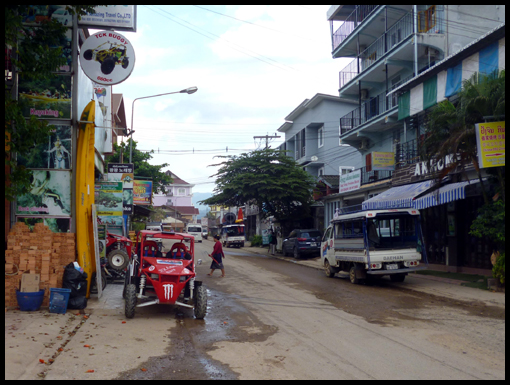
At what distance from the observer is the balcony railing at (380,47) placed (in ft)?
82.2

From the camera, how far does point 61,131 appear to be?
1288cm

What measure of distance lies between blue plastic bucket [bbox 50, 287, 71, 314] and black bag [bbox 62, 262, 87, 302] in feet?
2.21

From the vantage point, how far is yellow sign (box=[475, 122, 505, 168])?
1294 cm

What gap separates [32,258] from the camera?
10.8m

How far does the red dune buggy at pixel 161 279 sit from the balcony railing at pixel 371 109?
17927 millimetres

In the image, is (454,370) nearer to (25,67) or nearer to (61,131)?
(25,67)

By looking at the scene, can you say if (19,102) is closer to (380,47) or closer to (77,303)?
(77,303)

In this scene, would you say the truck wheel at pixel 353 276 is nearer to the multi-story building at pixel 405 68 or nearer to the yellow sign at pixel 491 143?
the multi-story building at pixel 405 68

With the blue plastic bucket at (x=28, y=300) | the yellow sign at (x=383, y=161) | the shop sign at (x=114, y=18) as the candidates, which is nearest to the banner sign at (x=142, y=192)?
the yellow sign at (x=383, y=161)

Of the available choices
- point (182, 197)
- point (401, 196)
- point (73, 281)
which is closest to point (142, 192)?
point (401, 196)

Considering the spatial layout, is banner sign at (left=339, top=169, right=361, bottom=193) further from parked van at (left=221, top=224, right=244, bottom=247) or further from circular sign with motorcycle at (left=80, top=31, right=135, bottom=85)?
parked van at (left=221, top=224, right=244, bottom=247)

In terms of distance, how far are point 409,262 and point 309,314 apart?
6.13 meters

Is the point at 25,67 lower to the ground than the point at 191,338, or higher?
higher
